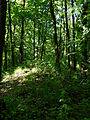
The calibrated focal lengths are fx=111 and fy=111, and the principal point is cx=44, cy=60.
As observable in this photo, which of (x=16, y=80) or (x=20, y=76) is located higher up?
(x=20, y=76)

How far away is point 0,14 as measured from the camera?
5234 millimetres

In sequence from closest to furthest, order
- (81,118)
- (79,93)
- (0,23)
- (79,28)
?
1. (81,118)
2. (79,28)
3. (79,93)
4. (0,23)

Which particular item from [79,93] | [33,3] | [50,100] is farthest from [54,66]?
[33,3]

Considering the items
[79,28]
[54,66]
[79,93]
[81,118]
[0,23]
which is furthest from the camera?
[54,66]

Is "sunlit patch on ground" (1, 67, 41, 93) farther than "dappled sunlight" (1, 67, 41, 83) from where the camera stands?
No

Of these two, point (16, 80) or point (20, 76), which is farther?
point (20, 76)

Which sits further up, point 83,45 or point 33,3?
point 33,3

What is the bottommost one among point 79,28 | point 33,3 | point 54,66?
point 54,66

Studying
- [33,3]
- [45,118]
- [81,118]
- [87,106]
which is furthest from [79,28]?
[33,3]

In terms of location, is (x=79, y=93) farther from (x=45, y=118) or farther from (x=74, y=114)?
(x=45, y=118)

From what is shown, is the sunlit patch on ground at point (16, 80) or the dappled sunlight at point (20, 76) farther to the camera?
the dappled sunlight at point (20, 76)

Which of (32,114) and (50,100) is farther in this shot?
(50,100)

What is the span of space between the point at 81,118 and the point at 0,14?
211 inches

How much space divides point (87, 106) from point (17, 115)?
228cm
